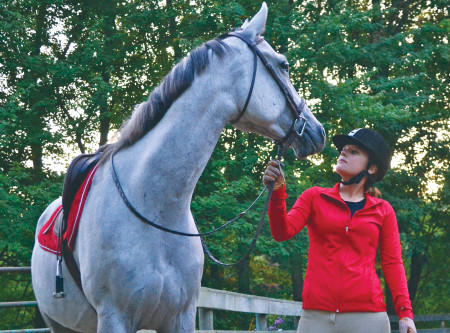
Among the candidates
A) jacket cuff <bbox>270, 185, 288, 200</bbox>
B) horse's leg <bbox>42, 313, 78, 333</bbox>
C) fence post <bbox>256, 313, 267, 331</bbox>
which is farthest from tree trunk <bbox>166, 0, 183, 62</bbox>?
jacket cuff <bbox>270, 185, 288, 200</bbox>

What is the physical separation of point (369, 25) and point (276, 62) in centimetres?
1341

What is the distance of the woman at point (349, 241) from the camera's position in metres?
3.70

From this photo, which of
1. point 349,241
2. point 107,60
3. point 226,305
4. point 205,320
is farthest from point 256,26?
point 107,60

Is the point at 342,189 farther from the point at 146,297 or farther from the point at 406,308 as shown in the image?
the point at 146,297

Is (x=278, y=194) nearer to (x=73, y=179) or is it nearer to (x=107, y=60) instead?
(x=73, y=179)

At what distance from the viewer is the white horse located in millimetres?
3295

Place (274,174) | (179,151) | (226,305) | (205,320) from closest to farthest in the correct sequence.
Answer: (179,151), (274,174), (205,320), (226,305)

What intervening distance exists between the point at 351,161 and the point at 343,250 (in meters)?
0.60

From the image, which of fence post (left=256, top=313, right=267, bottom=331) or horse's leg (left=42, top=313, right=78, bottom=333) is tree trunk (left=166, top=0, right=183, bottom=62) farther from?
horse's leg (left=42, top=313, right=78, bottom=333)

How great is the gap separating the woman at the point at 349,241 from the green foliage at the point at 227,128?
9490 millimetres

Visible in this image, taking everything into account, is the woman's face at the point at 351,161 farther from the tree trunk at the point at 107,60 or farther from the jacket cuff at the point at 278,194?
the tree trunk at the point at 107,60

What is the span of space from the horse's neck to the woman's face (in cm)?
100

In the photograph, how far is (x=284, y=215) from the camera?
3.82 meters

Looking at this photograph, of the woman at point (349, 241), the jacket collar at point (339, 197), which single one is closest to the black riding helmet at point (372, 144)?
the woman at point (349, 241)
